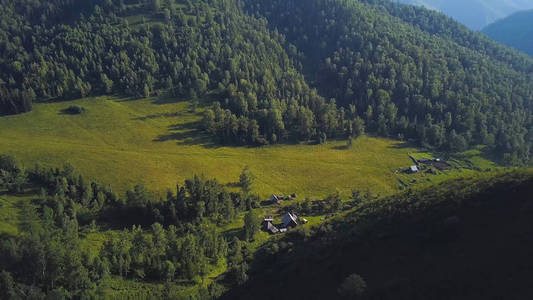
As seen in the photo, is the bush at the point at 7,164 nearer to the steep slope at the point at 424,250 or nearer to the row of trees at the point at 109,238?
the row of trees at the point at 109,238

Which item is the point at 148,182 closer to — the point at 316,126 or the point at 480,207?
the point at 316,126

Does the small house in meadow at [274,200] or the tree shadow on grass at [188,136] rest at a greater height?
the tree shadow on grass at [188,136]

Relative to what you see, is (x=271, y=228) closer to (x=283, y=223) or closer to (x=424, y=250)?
(x=283, y=223)

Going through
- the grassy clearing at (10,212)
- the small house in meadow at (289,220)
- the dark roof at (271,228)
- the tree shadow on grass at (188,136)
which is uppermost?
the tree shadow on grass at (188,136)

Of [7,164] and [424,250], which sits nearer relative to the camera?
[424,250]

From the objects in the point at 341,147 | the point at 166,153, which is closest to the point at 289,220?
the point at 166,153

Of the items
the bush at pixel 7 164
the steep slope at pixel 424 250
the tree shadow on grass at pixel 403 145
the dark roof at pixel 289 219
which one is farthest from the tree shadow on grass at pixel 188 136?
the steep slope at pixel 424 250
